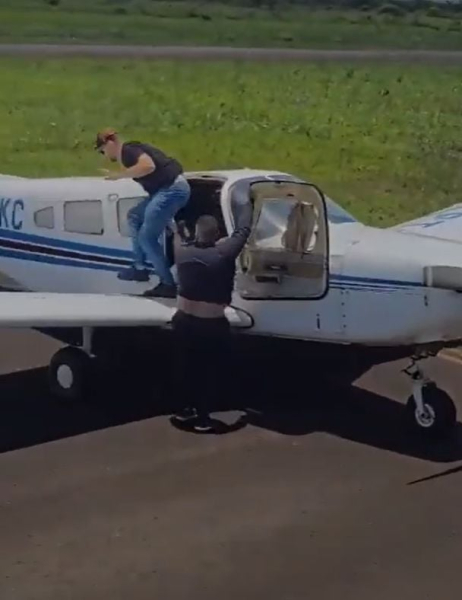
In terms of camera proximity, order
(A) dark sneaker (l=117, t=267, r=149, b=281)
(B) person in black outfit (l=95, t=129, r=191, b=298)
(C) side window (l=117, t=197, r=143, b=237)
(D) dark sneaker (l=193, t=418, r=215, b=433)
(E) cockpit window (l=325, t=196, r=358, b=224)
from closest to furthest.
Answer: (D) dark sneaker (l=193, t=418, r=215, b=433), (E) cockpit window (l=325, t=196, r=358, b=224), (B) person in black outfit (l=95, t=129, r=191, b=298), (A) dark sneaker (l=117, t=267, r=149, b=281), (C) side window (l=117, t=197, r=143, b=237)

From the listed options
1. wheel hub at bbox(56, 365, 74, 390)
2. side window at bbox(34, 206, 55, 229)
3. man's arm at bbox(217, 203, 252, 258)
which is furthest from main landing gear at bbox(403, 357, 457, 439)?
side window at bbox(34, 206, 55, 229)

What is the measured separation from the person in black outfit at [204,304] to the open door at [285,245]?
0.46m

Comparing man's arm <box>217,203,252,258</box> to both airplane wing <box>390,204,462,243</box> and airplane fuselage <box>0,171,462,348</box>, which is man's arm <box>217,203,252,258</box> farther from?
airplane wing <box>390,204,462,243</box>

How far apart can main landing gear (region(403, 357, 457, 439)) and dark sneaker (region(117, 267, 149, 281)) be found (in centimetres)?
258

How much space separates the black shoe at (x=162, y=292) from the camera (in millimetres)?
11820

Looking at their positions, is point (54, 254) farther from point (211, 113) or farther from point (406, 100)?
point (406, 100)

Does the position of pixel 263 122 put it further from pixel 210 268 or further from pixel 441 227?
pixel 210 268

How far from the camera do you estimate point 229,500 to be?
30.6 ft

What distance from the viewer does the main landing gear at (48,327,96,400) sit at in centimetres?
1155

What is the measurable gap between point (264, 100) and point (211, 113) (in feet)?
8.15

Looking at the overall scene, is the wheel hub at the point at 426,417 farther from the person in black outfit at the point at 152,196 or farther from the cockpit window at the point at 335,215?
the person in black outfit at the point at 152,196

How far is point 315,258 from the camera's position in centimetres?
1112

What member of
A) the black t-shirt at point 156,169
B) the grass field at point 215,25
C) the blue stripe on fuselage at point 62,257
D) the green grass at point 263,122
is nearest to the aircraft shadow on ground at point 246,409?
the blue stripe on fuselage at point 62,257

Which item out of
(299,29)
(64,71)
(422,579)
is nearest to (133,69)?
(64,71)
